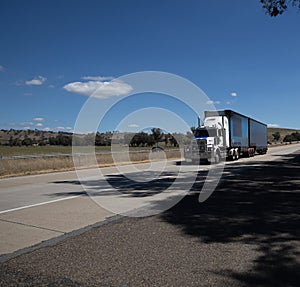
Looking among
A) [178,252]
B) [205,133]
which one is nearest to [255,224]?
[178,252]

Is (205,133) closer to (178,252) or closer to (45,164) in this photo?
(45,164)

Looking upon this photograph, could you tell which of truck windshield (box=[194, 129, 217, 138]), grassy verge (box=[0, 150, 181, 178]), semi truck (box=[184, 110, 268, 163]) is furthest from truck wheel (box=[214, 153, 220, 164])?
grassy verge (box=[0, 150, 181, 178])

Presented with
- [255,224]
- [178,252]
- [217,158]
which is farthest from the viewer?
[217,158]

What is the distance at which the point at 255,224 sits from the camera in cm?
645

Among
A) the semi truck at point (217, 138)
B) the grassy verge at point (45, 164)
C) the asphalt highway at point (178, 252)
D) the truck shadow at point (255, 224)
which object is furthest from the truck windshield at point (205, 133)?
the asphalt highway at point (178, 252)

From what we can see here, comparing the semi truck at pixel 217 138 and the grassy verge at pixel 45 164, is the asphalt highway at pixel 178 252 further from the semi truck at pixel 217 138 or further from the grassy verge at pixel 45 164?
the semi truck at pixel 217 138

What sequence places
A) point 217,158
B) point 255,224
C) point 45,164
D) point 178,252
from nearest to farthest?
point 178,252
point 255,224
point 45,164
point 217,158

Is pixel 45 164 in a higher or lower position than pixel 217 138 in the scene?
lower

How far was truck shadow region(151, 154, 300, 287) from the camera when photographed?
13.6ft

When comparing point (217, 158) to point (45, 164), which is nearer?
point (45, 164)

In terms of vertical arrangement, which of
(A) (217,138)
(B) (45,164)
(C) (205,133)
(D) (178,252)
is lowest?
(D) (178,252)

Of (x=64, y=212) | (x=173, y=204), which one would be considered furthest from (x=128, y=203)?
(x=64, y=212)

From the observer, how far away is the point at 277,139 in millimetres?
135125

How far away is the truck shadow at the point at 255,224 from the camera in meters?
4.15
